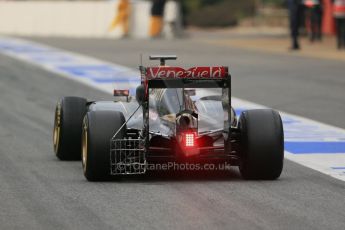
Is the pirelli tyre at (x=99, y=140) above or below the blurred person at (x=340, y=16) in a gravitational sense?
above

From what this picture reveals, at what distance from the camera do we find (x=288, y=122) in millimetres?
17453

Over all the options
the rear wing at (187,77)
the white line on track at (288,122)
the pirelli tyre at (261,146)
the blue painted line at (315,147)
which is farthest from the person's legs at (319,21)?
the pirelli tyre at (261,146)

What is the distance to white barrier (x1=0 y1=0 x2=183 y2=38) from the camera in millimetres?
43469

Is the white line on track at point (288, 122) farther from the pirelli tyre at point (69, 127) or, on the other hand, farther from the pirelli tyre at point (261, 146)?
the pirelli tyre at point (261, 146)

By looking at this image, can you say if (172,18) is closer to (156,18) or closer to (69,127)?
(156,18)

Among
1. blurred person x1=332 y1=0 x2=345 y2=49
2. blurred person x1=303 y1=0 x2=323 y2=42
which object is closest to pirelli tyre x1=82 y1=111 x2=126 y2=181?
blurred person x1=332 y1=0 x2=345 y2=49

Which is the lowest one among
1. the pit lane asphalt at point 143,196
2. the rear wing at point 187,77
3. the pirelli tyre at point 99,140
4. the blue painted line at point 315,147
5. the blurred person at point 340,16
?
the blurred person at point 340,16

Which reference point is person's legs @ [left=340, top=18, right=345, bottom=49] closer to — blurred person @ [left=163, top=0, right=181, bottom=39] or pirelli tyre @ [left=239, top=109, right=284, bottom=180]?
blurred person @ [left=163, top=0, right=181, bottom=39]

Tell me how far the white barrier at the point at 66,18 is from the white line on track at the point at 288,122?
10.6 metres

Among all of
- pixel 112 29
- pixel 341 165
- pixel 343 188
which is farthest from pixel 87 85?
pixel 112 29

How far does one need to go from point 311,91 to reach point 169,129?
12144 mm

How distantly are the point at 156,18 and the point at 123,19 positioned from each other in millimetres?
1278

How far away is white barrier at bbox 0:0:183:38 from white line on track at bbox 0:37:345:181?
10.6 metres

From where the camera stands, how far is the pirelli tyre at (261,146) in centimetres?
1109
